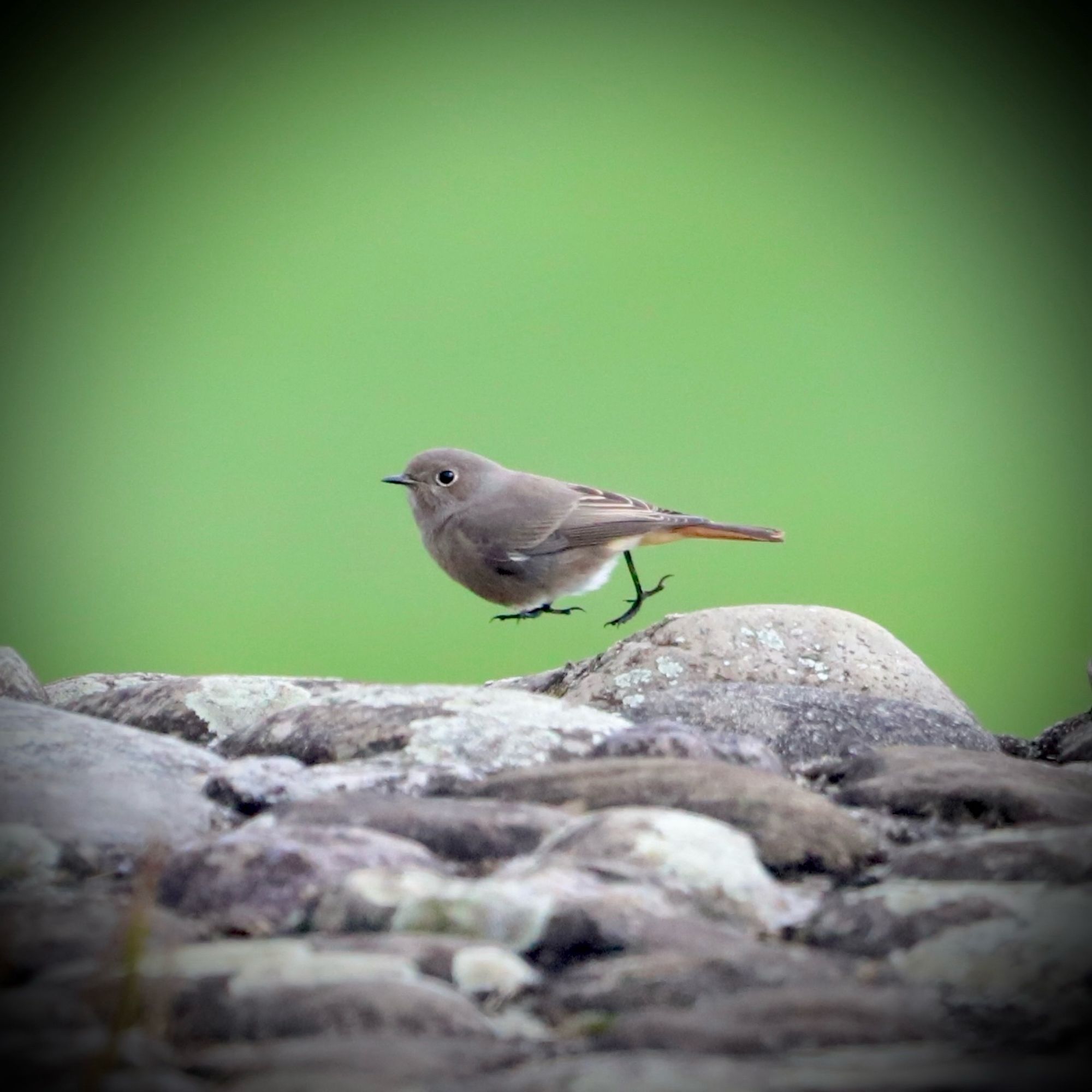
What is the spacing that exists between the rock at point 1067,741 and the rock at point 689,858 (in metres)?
1.86

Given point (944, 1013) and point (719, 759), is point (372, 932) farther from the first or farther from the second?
point (719, 759)

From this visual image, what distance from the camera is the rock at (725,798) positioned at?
2.74 meters

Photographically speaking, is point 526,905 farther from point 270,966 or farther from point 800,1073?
point 800,1073

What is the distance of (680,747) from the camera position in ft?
10.7

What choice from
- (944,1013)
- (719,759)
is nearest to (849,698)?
(719,759)

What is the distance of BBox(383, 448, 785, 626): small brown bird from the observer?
6766 mm

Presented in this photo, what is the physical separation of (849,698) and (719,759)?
101 cm

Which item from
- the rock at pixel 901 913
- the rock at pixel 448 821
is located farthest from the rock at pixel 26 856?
the rock at pixel 901 913

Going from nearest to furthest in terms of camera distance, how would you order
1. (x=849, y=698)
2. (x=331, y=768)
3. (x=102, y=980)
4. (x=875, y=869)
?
(x=102, y=980), (x=875, y=869), (x=331, y=768), (x=849, y=698)

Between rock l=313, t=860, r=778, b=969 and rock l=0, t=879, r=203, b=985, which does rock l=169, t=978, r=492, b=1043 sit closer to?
rock l=0, t=879, r=203, b=985

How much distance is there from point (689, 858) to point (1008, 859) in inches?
21.9

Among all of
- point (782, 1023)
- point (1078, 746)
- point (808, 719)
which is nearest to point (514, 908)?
point (782, 1023)

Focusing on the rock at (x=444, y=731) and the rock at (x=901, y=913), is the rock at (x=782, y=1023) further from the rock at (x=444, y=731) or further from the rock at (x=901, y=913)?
the rock at (x=444, y=731)

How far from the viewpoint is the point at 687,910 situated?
2.41 meters
